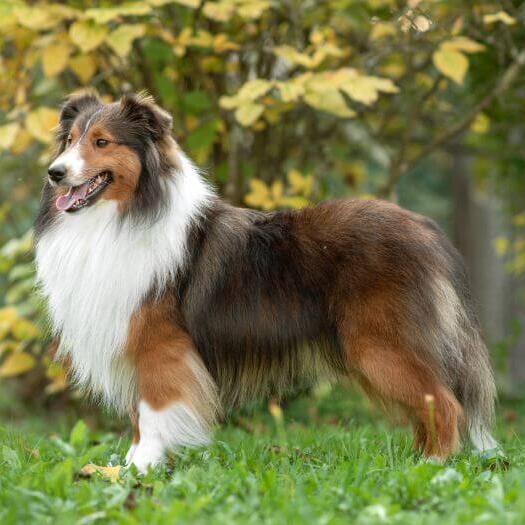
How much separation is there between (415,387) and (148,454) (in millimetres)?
1444

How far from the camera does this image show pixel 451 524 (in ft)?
9.41

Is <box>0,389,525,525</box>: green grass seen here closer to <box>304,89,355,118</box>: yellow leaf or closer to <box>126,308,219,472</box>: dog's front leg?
<box>126,308,219,472</box>: dog's front leg

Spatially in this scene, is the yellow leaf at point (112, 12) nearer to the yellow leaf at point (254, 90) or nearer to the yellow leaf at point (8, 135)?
the yellow leaf at point (254, 90)

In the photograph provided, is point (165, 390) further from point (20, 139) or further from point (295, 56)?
point (20, 139)

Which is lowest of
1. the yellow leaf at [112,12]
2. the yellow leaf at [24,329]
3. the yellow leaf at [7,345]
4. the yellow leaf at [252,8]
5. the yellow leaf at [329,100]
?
the yellow leaf at [7,345]

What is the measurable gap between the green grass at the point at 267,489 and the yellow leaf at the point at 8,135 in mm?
2117

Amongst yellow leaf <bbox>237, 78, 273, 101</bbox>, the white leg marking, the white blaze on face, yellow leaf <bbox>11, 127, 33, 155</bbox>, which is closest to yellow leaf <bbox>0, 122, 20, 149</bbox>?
yellow leaf <bbox>11, 127, 33, 155</bbox>

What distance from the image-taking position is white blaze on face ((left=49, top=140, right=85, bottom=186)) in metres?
4.22

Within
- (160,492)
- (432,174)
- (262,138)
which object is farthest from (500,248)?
(432,174)

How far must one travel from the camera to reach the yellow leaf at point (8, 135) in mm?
5582

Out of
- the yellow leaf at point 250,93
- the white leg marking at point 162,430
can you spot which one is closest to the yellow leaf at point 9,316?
the white leg marking at point 162,430

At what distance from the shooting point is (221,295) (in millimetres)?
4438

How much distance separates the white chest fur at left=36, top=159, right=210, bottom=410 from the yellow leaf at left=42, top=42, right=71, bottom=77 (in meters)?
1.72

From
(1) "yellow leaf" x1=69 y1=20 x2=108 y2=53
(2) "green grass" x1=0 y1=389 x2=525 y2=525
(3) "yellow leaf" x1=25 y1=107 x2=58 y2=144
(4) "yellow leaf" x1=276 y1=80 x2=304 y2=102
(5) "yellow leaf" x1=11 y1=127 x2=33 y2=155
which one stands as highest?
(1) "yellow leaf" x1=69 y1=20 x2=108 y2=53
